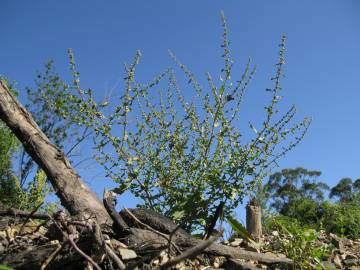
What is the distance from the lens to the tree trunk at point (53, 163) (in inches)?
137

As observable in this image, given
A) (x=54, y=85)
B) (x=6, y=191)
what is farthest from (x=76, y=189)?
(x=54, y=85)

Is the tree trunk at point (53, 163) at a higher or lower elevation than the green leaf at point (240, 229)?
higher

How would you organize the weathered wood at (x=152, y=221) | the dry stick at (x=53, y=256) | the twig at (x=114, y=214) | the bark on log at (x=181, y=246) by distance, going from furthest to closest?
1. the weathered wood at (x=152, y=221)
2. the twig at (x=114, y=214)
3. the bark on log at (x=181, y=246)
4. the dry stick at (x=53, y=256)

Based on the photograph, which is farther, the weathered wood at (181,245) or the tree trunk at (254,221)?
the tree trunk at (254,221)

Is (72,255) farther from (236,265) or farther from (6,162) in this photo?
(6,162)

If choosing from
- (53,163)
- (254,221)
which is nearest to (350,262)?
(254,221)

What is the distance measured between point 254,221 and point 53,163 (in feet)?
6.36

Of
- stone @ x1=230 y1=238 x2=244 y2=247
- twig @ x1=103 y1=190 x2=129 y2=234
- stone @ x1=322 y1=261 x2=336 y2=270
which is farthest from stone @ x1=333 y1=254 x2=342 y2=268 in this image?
twig @ x1=103 y1=190 x2=129 y2=234

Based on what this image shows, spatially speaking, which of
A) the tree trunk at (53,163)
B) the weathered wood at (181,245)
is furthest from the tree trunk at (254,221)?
the tree trunk at (53,163)

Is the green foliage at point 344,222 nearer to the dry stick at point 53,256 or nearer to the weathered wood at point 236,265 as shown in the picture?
the weathered wood at point 236,265

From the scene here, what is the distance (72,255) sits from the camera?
211cm

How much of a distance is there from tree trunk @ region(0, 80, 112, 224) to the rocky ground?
1.30 ft

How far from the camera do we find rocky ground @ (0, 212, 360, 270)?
2.12m

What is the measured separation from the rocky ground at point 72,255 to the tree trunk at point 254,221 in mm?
316
